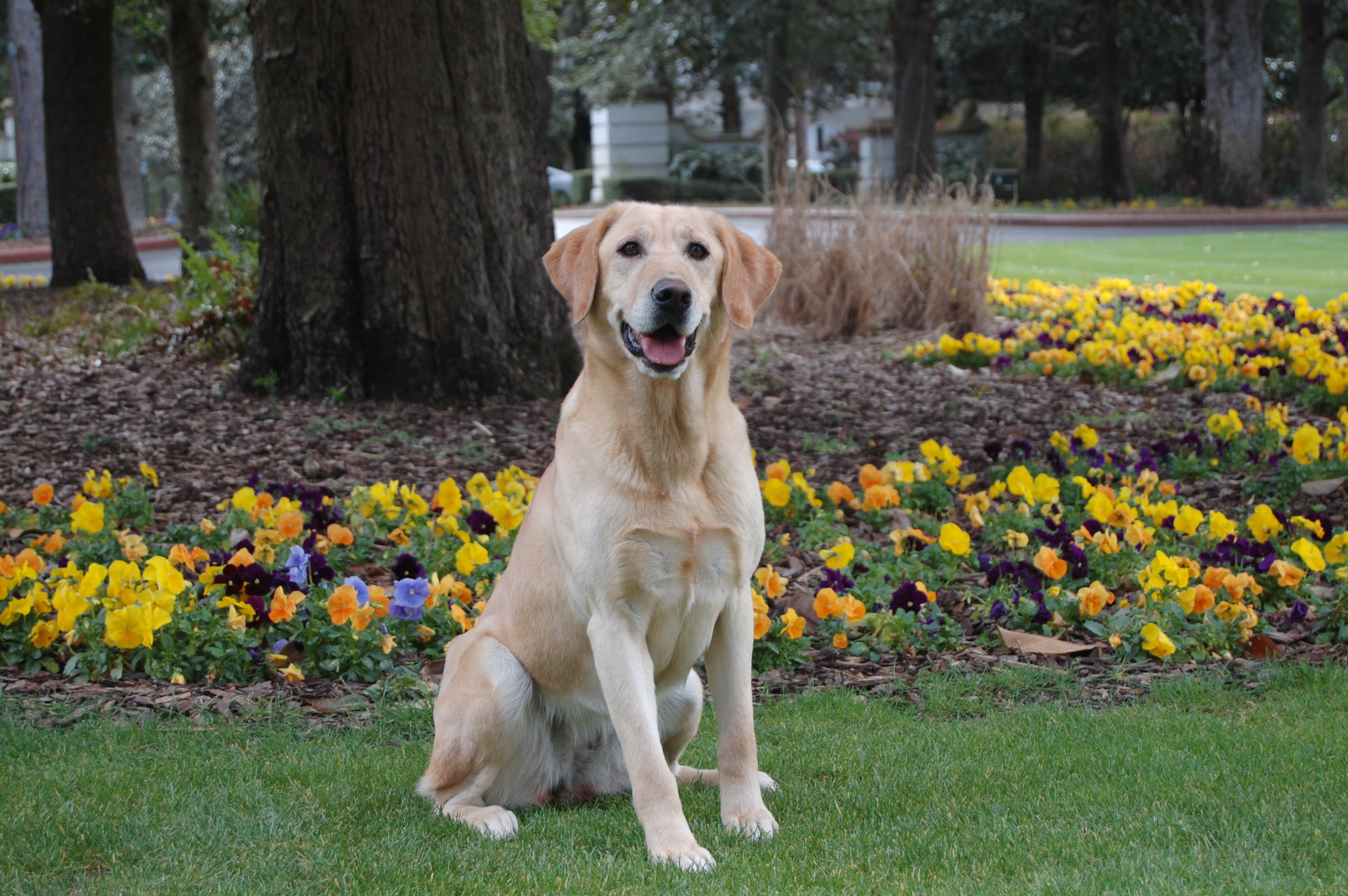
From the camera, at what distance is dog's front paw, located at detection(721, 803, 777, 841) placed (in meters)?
3.21

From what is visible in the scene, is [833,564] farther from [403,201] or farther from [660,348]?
[403,201]

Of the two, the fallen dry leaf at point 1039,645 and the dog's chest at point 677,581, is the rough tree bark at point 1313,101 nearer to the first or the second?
the fallen dry leaf at point 1039,645

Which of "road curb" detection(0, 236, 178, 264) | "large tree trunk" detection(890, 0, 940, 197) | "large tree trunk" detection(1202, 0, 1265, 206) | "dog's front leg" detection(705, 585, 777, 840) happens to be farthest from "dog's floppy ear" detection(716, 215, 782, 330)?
"large tree trunk" detection(1202, 0, 1265, 206)

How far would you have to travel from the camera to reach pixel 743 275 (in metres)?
3.51

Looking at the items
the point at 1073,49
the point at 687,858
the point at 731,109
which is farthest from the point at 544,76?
the point at 687,858

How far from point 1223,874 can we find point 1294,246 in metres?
17.2

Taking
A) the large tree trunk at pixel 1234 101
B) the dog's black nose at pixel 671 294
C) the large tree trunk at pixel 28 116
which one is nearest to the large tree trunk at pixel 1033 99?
the large tree trunk at pixel 1234 101

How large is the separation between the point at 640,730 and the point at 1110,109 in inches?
1183

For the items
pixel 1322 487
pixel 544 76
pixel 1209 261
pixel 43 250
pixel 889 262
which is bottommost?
pixel 1322 487

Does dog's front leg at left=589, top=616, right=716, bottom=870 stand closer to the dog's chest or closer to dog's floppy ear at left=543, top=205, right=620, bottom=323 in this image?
the dog's chest

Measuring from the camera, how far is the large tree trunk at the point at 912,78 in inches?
1003

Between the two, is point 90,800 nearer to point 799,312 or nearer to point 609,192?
point 799,312

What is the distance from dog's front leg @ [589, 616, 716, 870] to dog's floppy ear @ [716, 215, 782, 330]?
0.90 metres

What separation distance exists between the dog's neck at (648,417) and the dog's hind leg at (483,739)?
2.07 feet
